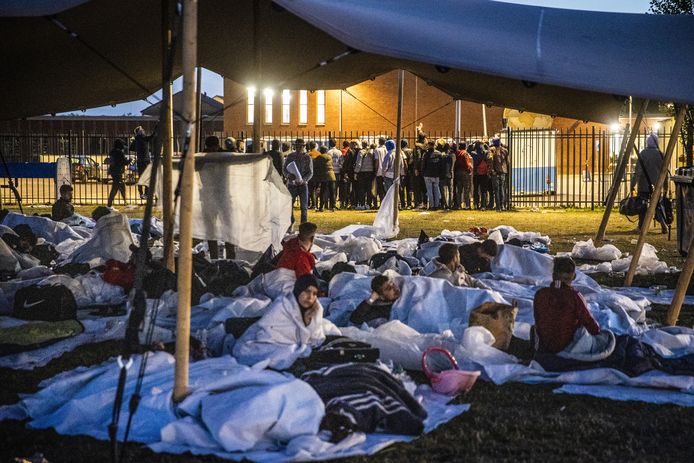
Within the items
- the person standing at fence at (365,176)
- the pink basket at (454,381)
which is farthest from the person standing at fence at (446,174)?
the pink basket at (454,381)

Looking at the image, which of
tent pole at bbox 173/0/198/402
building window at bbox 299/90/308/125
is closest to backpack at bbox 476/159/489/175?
tent pole at bbox 173/0/198/402

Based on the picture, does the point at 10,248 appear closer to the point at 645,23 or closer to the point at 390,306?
the point at 390,306

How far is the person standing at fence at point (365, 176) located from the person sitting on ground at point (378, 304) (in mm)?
17130

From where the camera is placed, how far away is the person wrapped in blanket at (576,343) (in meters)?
7.61

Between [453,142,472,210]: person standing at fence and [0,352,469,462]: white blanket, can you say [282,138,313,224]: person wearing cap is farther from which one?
[0,352,469,462]: white blanket

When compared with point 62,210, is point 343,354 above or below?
below

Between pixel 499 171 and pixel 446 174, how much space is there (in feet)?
4.73

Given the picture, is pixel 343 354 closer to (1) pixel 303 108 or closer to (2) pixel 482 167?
(2) pixel 482 167

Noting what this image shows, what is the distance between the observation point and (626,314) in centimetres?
945

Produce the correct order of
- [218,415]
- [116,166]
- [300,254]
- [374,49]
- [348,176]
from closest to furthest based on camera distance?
[218,415] → [374,49] → [300,254] → [116,166] → [348,176]

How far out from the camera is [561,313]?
779 centimetres

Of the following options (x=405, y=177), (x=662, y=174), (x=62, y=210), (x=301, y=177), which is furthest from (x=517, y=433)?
(x=405, y=177)

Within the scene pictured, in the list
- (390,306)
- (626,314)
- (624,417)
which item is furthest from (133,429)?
(626,314)

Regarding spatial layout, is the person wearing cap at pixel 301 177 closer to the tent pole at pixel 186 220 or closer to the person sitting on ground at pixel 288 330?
the person sitting on ground at pixel 288 330
